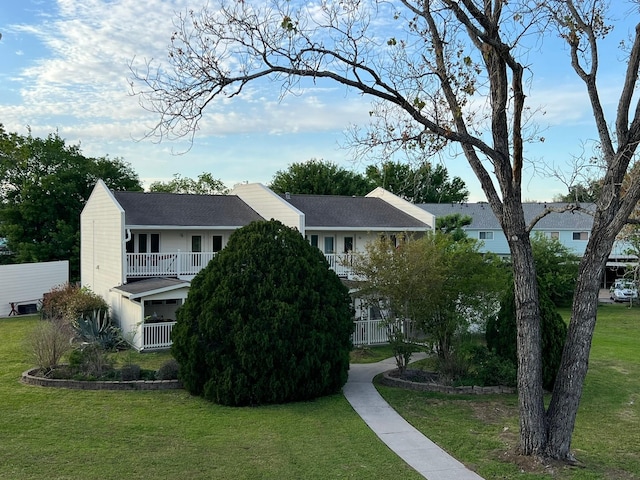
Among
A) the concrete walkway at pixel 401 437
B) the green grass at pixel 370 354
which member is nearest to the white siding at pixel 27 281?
the green grass at pixel 370 354

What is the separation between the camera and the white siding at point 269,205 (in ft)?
79.1

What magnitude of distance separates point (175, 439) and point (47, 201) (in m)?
32.7

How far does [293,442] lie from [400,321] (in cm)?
718

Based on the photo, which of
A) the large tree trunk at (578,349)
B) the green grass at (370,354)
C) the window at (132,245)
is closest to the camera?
the large tree trunk at (578,349)

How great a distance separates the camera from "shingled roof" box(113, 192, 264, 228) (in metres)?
23.8

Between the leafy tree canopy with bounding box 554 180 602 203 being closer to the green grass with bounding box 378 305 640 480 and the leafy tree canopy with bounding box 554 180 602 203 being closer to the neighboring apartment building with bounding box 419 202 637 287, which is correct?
the green grass with bounding box 378 305 640 480

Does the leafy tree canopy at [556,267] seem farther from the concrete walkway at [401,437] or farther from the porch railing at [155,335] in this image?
the porch railing at [155,335]

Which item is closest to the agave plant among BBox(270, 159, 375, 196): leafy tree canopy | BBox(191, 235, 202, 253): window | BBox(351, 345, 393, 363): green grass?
BBox(191, 235, 202, 253): window

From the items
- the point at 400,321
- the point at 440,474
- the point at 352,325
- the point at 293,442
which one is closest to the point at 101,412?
the point at 293,442

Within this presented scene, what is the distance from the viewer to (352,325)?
14.2m

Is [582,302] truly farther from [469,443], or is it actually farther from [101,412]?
[101,412]

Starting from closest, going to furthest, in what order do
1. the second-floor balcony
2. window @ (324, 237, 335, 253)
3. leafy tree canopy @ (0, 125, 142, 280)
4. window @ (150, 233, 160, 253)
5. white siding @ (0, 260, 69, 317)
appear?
the second-floor balcony
window @ (150, 233, 160, 253)
window @ (324, 237, 335, 253)
white siding @ (0, 260, 69, 317)
leafy tree canopy @ (0, 125, 142, 280)

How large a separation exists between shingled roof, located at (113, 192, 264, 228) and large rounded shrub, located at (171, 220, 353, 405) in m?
10.5

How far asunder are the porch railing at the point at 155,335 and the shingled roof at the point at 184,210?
5.19 m
